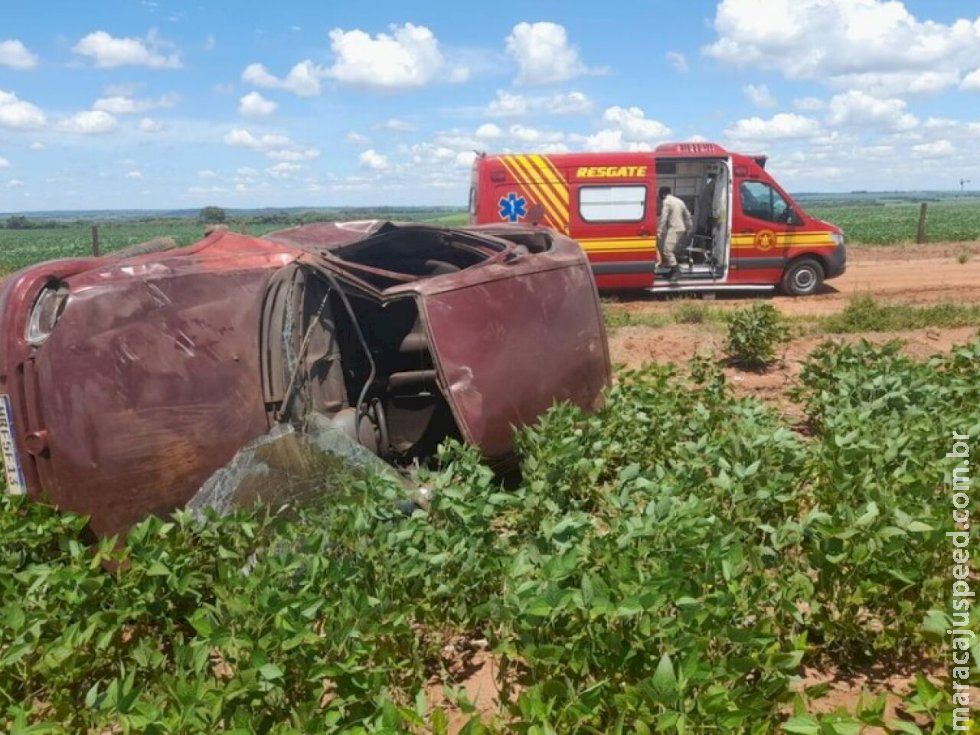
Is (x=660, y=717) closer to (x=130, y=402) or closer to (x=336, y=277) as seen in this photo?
(x=130, y=402)

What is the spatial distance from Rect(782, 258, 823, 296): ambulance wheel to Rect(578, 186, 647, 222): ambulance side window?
3096 millimetres

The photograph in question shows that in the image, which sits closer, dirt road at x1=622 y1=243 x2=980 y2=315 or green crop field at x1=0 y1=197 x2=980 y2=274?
dirt road at x1=622 y1=243 x2=980 y2=315

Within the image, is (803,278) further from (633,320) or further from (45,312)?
(45,312)

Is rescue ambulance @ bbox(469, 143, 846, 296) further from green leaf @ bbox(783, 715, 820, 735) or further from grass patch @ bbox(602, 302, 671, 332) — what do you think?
green leaf @ bbox(783, 715, 820, 735)

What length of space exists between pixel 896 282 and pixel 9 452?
15.9 m

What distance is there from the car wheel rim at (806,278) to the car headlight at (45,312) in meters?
12.7

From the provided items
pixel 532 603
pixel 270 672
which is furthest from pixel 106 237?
pixel 532 603

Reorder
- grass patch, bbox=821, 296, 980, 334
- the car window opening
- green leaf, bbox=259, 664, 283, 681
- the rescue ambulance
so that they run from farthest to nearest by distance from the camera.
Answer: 1. the rescue ambulance
2. grass patch, bbox=821, 296, 980, 334
3. the car window opening
4. green leaf, bbox=259, 664, 283, 681

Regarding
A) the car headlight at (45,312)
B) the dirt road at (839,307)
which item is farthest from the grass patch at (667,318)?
the car headlight at (45,312)

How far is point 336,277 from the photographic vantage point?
15.4ft

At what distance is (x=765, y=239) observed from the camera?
1387 centimetres

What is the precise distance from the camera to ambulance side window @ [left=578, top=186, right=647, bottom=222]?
13148 millimetres

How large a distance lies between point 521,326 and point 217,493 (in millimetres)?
1950

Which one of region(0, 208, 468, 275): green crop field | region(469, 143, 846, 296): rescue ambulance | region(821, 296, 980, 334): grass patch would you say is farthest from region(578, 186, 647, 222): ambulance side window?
region(821, 296, 980, 334): grass patch
